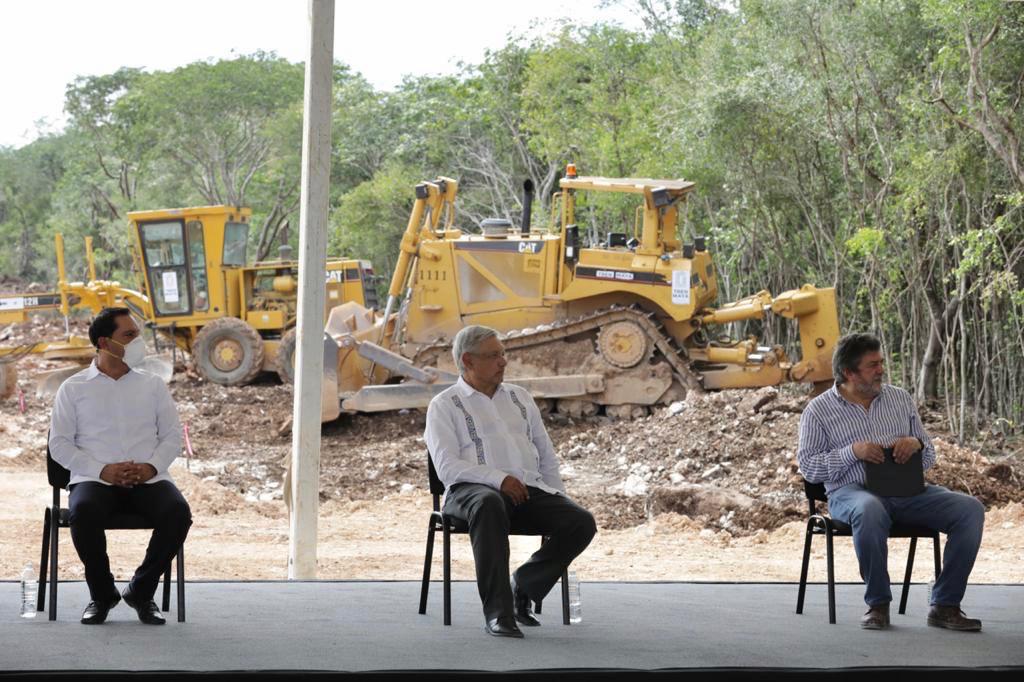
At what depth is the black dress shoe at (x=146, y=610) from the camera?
→ 12.7 feet

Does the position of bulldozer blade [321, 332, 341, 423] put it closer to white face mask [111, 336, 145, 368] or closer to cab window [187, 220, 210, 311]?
cab window [187, 220, 210, 311]

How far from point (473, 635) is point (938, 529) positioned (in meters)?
1.37

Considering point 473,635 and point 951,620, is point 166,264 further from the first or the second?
point 951,620

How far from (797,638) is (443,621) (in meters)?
0.99

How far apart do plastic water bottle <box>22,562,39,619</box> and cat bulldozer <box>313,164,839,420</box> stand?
25.9ft

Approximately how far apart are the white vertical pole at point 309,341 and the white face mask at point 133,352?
47.8 inches

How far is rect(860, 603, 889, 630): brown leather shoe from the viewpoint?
3.88 m

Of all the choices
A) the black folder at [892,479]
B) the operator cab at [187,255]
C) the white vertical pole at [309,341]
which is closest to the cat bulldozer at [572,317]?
the operator cab at [187,255]

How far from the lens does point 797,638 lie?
372cm

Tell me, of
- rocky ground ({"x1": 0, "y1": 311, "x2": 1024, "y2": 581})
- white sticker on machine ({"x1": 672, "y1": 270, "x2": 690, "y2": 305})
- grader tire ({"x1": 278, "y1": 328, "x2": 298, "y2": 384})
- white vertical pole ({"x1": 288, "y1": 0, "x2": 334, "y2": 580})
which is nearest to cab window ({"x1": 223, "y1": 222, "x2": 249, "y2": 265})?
grader tire ({"x1": 278, "y1": 328, "x2": 298, "y2": 384})

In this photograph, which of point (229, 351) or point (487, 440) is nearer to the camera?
point (487, 440)

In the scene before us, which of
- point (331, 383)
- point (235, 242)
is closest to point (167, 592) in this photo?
point (331, 383)

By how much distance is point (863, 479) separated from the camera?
13.3 feet

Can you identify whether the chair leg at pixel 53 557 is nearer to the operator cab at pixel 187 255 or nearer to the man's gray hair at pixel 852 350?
the man's gray hair at pixel 852 350
